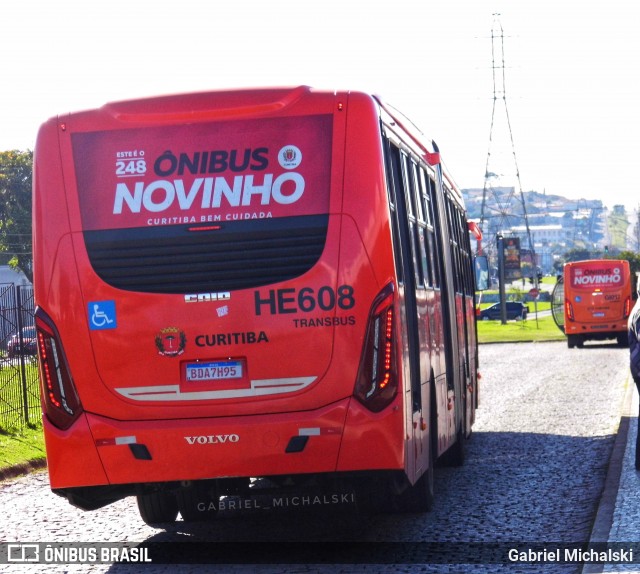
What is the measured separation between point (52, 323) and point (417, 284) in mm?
2598

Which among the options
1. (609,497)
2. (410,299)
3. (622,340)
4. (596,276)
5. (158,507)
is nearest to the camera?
(410,299)

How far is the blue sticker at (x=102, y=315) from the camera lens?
810 cm

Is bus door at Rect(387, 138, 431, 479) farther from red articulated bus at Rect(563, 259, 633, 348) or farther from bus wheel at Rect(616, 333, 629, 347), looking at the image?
bus wheel at Rect(616, 333, 629, 347)

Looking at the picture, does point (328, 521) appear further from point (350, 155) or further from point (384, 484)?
point (350, 155)

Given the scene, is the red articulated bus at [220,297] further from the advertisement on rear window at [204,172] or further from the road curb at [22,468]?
the road curb at [22,468]

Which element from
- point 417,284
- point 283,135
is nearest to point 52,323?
point 283,135

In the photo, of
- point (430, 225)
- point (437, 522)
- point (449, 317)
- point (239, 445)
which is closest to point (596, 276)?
point (449, 317)

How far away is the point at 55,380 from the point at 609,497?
4573 millimetres

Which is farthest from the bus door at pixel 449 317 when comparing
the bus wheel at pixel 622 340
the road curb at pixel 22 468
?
the bus wheel at pixel 622 340

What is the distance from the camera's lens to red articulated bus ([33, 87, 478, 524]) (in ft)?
26.1

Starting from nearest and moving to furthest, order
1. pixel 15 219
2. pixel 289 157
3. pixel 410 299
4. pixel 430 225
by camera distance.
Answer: pixel 289 157, pixel 410 299, pixel 430 225, pixel 15 219

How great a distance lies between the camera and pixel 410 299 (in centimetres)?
898

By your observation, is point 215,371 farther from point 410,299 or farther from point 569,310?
point 569,310

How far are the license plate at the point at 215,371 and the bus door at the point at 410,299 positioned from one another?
3.28 ft
